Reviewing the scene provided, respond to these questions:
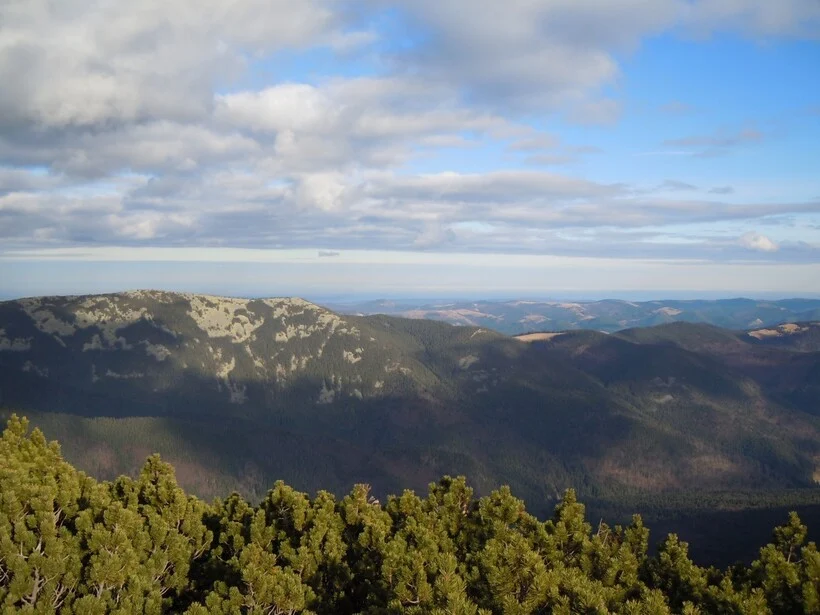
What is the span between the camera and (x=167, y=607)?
30828 millimetres

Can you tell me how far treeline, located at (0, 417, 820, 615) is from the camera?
25500mm

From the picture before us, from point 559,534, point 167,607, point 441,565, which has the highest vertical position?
point 441,565

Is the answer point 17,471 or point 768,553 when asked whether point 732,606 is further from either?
point 17,471

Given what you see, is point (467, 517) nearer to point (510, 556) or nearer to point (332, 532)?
point (332, 532)

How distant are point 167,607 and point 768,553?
103 feet

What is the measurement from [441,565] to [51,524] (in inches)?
768

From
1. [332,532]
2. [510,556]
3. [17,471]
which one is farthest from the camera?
[332,532]

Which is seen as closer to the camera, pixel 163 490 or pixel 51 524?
pixel 51 524

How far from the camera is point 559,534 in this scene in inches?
1373

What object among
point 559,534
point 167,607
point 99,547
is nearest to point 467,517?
point 559,534

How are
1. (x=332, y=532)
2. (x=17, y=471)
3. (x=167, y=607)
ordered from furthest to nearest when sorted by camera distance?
1. (x=332, y=532)
2. (x=17, y=471)
3. (x=167, y=607)

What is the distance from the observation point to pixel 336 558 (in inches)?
1356

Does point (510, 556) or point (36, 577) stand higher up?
point (510, 556)

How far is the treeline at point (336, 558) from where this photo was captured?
2550 cm
